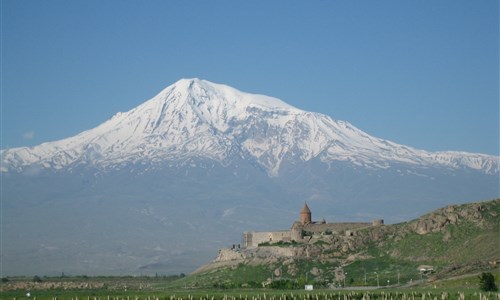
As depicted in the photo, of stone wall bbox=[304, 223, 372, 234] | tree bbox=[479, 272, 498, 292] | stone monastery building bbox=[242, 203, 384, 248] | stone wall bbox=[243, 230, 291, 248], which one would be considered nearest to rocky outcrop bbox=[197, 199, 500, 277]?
stone monastery building bbox=[242, 203, 384, 248]

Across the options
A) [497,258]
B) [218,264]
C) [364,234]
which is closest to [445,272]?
[497,258]

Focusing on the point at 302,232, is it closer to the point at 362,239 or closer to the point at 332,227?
the point at 332,227

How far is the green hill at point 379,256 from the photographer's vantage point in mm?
92438

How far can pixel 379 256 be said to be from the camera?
102 meters

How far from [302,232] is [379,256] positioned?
15.6m

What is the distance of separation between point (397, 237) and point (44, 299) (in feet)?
142

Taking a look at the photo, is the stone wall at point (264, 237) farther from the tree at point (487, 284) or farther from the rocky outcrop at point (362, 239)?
the tree at point (487, 284)

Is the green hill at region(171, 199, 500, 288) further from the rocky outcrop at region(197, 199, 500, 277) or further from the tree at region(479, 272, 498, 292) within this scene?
the tree at region(479, 272, 498, 292)

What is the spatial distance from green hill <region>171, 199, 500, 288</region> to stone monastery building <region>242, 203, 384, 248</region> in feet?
10.0

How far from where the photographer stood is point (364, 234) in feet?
354

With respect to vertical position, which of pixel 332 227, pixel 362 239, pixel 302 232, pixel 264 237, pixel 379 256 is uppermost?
pixel 332 227

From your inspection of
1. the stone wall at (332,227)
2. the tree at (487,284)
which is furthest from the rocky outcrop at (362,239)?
the tree at (487,284)

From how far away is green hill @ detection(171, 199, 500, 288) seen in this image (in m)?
92.4

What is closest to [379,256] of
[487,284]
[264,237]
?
[264,237]
